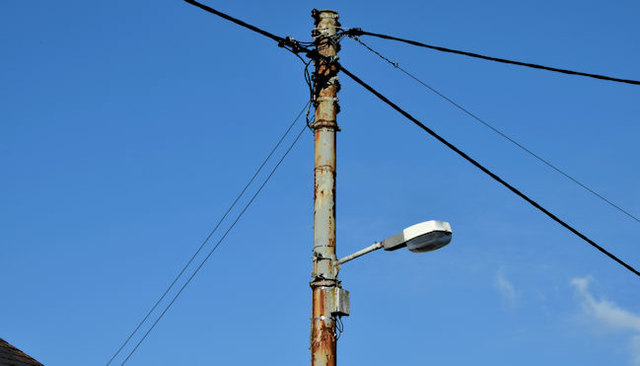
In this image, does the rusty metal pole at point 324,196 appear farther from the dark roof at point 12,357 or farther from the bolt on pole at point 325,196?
the dark roof at point 12,357

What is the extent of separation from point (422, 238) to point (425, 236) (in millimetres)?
35

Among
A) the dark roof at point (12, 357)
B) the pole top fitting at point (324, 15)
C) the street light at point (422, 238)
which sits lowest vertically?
the street light at point (422, 238)

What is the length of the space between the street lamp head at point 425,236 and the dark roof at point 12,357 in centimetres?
781

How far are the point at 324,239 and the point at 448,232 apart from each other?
1.21 m

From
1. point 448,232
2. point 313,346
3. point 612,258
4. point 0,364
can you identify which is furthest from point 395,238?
point 0,364

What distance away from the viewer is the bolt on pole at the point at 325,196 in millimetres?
7562

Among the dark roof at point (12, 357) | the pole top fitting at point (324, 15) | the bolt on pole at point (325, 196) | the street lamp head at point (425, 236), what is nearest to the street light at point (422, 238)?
the street lamp head at point (425, 236)

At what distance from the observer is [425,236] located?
25.3 feet

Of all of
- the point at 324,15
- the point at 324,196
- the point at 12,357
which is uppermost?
the point at 324,15

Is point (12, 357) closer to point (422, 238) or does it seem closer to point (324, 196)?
point (324, 196)

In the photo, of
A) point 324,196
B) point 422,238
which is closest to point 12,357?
point 324,196

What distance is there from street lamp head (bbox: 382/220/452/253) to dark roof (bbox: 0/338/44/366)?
25.6ft

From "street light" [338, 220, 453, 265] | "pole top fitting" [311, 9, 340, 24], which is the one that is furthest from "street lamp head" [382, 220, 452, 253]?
"pole top fitting" [311, 9, 340, 24]

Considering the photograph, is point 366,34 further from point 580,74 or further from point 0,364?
point 0,364
